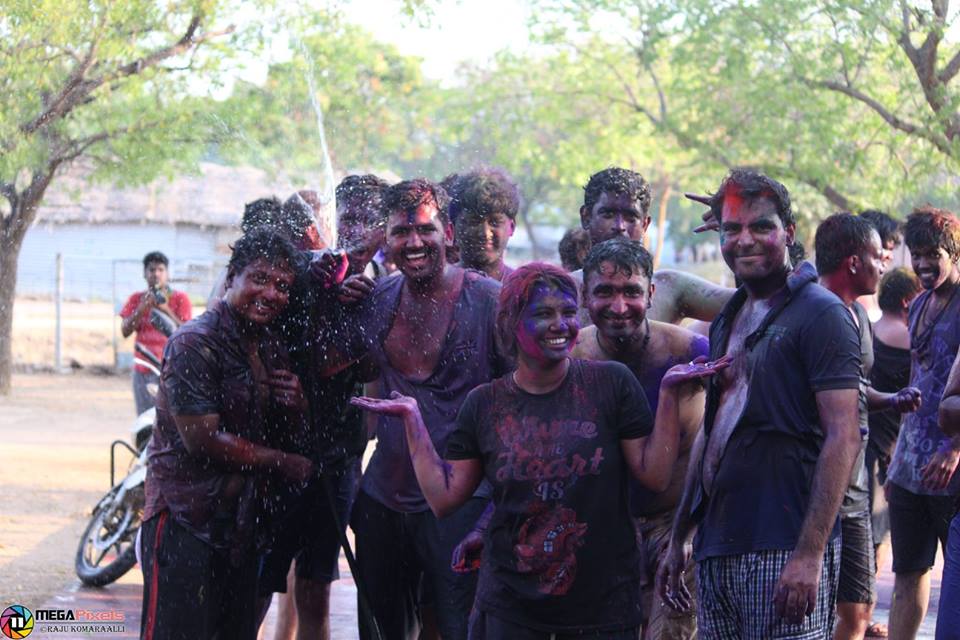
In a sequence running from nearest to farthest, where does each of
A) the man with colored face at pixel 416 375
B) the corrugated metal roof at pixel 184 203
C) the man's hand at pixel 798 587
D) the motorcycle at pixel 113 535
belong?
the man's hand at pixel 798 587
the man with colored face at pixel 416 375
the motorcycle at pixel 113 535
the corrugated metal roof at pixel 184 203

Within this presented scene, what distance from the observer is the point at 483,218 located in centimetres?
568

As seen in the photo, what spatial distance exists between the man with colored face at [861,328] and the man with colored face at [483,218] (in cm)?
133

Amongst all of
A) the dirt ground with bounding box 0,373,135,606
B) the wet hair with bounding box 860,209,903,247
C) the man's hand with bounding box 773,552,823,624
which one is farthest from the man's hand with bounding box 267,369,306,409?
the dirt ground with bounding box 0,373,135,606

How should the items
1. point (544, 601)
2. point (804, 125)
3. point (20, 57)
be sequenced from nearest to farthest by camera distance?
point (544, 601), point (20, 57), point (804, 125)

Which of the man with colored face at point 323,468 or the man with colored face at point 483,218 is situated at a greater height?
the man with colored face at point 483,218

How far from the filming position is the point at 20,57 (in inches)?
409

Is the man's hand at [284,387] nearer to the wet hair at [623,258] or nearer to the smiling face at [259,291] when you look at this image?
the smiling face at [259,291]

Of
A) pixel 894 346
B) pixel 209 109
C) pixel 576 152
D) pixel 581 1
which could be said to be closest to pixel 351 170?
pixel 576 152

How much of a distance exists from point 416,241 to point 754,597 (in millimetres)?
1916

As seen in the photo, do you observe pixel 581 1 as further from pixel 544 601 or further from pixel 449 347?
pixel 544 601

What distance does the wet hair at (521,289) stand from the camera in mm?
3969

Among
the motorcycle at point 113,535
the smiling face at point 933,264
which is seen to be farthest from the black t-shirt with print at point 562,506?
the motorcycle at point 113,535

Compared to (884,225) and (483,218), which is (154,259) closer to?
(483,218)

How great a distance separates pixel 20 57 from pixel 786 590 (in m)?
8.69
